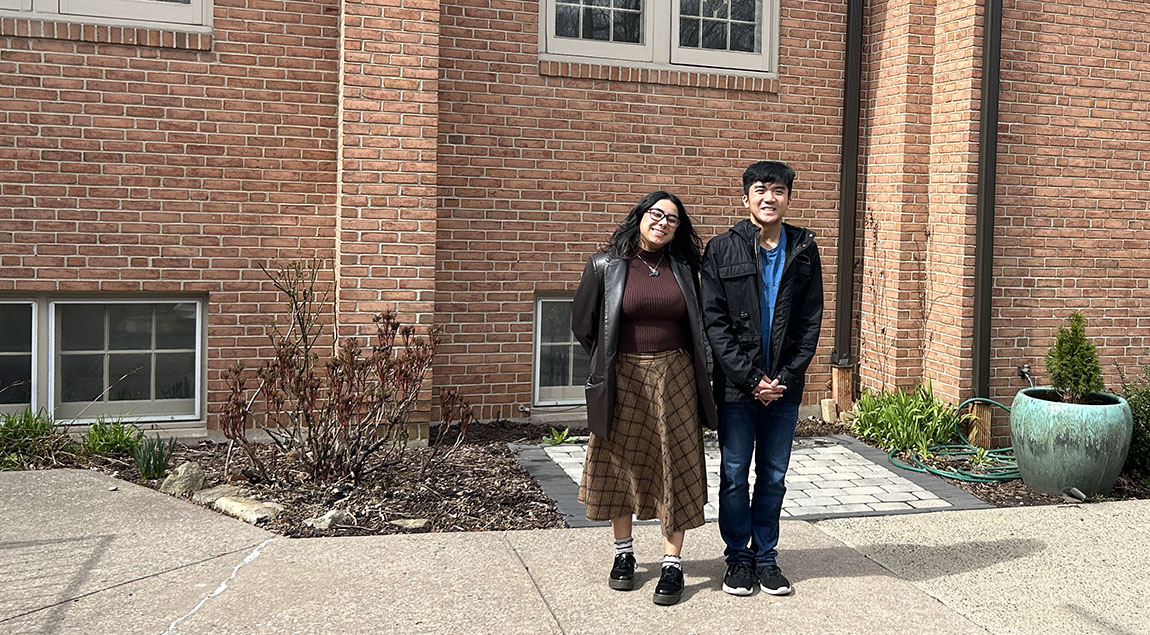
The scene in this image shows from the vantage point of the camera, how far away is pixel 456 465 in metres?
6.90

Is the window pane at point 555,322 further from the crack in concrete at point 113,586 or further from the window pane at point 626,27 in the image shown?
Answer: the crack in concrete at point 113,586

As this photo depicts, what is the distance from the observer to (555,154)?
317 inches

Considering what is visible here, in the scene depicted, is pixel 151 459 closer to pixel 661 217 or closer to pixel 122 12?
pixel 122 12

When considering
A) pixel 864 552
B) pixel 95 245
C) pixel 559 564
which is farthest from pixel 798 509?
pixel 95 245

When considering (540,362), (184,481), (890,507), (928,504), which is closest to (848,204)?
(540,362)

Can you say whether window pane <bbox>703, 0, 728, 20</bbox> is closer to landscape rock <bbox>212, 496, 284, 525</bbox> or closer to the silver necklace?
the silver necklace

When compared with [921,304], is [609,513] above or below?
below

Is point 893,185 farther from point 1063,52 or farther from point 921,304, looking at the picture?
point 1063,52

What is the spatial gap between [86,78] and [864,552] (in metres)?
5.64

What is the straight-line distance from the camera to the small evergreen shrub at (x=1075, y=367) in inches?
270

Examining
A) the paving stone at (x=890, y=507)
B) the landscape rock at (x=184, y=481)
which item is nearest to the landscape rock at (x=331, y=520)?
the landscape rock at (x=184, y=481)

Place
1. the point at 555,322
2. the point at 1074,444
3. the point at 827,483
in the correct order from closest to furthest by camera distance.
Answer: the point at 1074,444
the point at 827,483
the point at 555,322

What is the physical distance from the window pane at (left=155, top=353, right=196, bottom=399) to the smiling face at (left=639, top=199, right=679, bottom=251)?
4215mm

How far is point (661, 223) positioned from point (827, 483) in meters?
3.00
